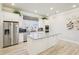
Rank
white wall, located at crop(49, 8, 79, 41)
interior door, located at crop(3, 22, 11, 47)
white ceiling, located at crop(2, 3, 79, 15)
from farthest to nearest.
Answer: interior door, located at crop(3, 22, 11, 47) → white wall, located at crop(49, 8, 79, 41) → white ceiling, located at crop(2, 3, 79, 15)

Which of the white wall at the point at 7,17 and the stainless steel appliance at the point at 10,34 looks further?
the stainless steel appliance at the point at 10,34

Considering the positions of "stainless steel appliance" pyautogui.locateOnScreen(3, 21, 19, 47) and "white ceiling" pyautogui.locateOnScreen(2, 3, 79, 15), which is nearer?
"white ceiling" pyautogui.locateOnScreen(2, 3, 79, 15)

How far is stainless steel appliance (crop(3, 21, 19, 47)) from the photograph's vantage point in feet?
11.1

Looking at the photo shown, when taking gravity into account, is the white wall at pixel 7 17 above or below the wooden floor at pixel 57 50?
above

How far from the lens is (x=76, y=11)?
2.91 metres

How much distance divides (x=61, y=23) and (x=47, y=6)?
2.28 ft

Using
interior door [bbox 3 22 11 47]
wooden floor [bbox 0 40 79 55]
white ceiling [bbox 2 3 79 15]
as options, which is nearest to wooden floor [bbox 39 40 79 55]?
wooden floor [bbox 0 40 79 55]

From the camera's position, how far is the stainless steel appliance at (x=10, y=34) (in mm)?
3370

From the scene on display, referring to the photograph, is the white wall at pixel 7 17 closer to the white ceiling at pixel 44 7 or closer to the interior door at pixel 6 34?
the interior door at pixel 6 34

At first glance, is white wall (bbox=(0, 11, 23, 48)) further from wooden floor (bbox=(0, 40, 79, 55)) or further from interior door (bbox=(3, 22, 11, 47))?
wooden floor (bbox=(0, 40, 79, 55))

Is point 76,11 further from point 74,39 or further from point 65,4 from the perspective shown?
point 74,39

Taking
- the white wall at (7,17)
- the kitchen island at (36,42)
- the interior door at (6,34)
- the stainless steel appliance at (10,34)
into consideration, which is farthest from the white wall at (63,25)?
the interior door at (6,34)

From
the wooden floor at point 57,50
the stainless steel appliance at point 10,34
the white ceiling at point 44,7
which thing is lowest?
the wooden floor at point 57,50
